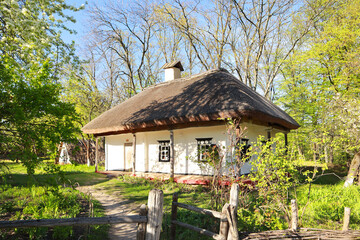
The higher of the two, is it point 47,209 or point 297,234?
point 47,209

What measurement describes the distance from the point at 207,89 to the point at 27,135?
7789 millimetres

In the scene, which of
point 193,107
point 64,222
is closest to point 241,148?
point 193,107

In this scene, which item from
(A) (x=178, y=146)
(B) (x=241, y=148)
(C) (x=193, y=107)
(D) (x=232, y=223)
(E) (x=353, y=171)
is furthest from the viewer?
(A) (x=178, y=146)

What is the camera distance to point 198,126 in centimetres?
995

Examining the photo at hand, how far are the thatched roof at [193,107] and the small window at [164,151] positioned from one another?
1.01m

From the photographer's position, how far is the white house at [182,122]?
369 inches

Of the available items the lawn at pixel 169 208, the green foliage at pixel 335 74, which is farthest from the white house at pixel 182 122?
the lawn at pixel 169 208

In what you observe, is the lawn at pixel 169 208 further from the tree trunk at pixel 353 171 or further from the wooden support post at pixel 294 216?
the tree trunk at pixel 353 171

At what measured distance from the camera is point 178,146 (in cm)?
1129

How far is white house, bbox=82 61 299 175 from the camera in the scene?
30.8 feet

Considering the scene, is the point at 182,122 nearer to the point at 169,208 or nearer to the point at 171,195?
the point at 171,195

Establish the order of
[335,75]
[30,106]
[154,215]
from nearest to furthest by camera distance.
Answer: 1. [154,215]
2. [30,106]
3. [335,75]

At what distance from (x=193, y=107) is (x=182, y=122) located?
75cm

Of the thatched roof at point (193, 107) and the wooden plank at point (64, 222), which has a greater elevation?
the thatched roof at point (193, 107)
